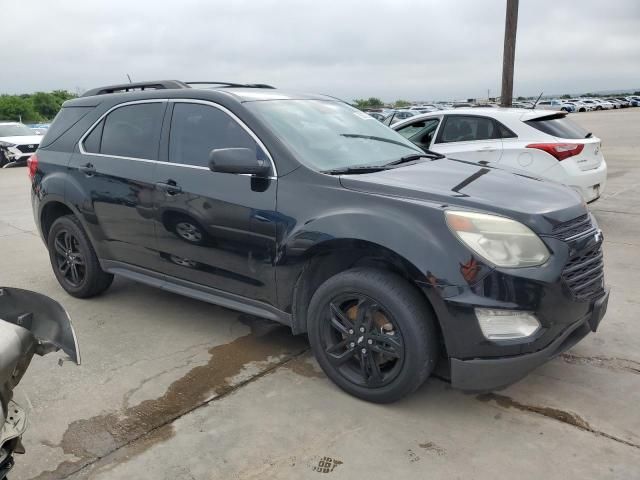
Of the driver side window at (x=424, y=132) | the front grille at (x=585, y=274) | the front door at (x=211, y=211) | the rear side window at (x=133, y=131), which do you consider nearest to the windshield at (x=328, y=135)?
the front door at (x=211, y=211)

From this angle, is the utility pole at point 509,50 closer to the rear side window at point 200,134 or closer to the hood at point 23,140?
the rear side window at point 200,134

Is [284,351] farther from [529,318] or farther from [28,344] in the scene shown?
[28,344]

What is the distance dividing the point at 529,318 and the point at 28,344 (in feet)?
7.18

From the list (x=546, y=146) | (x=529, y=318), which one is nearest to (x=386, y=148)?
(x=529, y=318)

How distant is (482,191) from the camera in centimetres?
317

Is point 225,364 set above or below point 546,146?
below

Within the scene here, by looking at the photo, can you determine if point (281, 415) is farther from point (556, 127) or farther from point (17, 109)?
point (17, 109)

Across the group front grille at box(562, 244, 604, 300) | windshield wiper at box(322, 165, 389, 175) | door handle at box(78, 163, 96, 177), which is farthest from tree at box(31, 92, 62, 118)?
front grille at box(562, 244, 604, 300)

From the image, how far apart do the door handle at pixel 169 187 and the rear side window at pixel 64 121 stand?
135 cm

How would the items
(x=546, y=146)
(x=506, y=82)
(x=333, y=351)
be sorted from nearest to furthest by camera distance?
(x=333, y=351) → (x=546, y=146) → (x=506, y=82)

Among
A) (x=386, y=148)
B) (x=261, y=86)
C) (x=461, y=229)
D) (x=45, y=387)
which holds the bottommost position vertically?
(x=45, y=387)

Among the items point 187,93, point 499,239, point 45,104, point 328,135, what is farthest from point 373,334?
point 45,104

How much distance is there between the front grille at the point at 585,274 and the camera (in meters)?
2.92

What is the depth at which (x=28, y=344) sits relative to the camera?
2.02 meters
